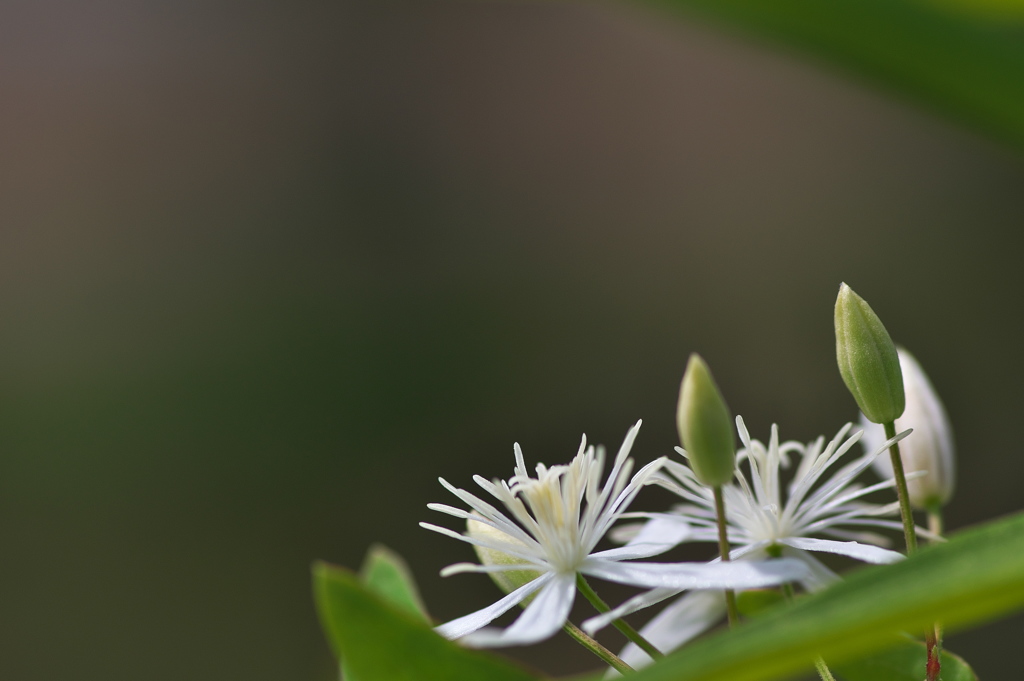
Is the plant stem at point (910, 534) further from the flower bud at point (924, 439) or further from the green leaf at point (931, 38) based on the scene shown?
the green leaf at point (931, 38)

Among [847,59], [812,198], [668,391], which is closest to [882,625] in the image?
[847,59]

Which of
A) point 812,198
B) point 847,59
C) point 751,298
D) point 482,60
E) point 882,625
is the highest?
point 482,60

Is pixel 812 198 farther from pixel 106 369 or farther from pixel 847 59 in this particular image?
pixel 106 369

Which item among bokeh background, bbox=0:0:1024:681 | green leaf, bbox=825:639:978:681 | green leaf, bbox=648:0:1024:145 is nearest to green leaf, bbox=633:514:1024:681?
green leaf, bbox=825:639:978:681

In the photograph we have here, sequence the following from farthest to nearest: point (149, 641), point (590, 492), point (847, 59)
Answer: point (149, 641) → point (847, 59) → point (590, 492)

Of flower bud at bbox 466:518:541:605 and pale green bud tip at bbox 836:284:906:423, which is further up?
pale green bud tip at bbox 836:284:906:423

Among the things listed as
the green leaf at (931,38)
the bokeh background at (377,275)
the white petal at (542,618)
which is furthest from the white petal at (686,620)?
the bokeh background at (377,275)

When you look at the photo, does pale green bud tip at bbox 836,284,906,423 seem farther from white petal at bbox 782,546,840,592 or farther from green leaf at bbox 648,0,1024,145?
green leaf at bbox 648,0,1024,145
